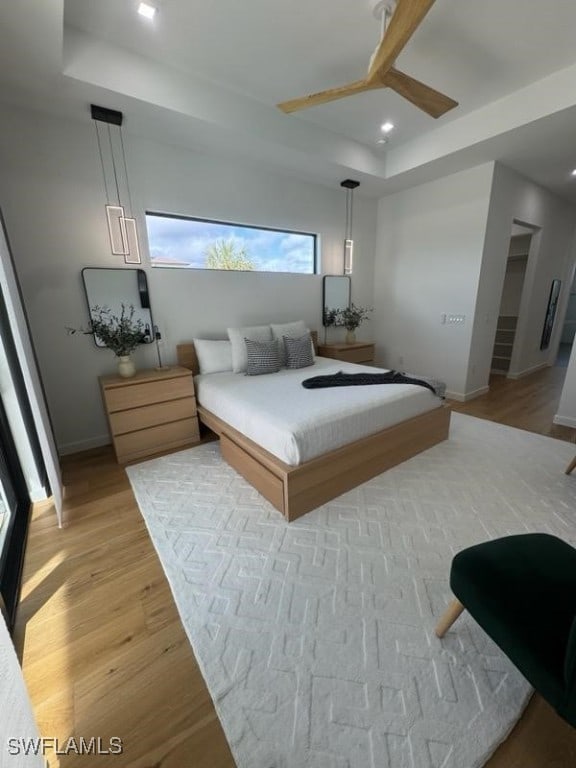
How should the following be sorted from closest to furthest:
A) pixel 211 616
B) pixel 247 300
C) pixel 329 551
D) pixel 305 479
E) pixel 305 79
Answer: pixel 211 616, pixel 329 551, pixel 305 479, pixel 305 79, pixel 247 300

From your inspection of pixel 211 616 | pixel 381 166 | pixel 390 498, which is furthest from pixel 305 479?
pixel 381 166

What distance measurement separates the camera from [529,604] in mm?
931

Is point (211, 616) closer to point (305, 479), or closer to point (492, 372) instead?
point (305, 479)

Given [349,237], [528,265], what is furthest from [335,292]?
[528,265]

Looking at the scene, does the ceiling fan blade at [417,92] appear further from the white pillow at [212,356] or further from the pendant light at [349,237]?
the white pillow at [212,356]

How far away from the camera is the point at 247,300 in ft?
11.9

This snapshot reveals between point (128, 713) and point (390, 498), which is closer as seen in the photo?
point (128, 713)

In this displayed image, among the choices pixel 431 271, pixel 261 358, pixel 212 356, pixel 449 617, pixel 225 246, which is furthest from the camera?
pixel 431 271

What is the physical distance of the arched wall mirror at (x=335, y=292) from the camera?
4289 millimetres

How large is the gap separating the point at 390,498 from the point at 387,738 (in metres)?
1.22

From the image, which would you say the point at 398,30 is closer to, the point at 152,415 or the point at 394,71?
the point at 394,71

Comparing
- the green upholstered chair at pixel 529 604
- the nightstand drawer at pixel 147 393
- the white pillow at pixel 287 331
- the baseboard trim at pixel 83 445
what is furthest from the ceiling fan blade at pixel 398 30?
the baseboard trim at pixel 83 445

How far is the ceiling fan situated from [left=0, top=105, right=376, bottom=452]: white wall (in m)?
1.36

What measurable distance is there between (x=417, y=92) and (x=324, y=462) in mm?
2476
